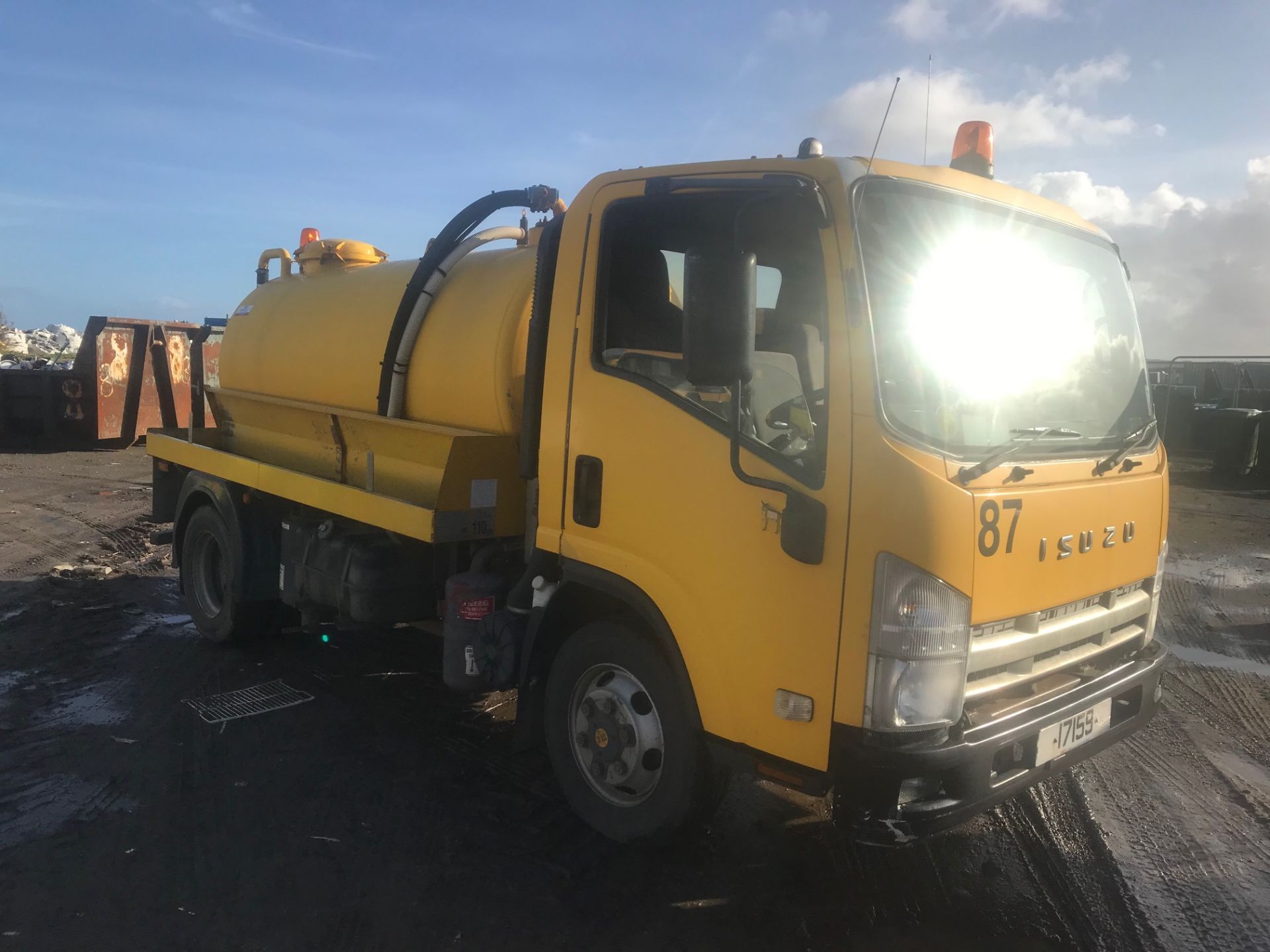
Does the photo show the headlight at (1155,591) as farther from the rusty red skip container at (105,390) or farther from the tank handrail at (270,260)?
the rusty red skip container at (105,390)

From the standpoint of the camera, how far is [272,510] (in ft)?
19.7

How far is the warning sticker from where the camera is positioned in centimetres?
405

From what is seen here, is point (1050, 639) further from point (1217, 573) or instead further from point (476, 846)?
point (1217, 573)

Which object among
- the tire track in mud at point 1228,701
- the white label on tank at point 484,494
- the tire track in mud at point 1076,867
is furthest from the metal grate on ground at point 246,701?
the tire track in mud at point 1228,701

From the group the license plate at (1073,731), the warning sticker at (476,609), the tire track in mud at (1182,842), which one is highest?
the warning sticker at (476,609)

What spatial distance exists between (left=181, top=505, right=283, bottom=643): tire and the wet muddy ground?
1.37 ft

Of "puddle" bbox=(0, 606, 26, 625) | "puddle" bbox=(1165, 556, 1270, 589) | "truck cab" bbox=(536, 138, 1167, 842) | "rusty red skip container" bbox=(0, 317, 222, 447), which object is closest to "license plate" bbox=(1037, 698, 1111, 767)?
"truck cab" bbox=(536, 138, 1167, 842)

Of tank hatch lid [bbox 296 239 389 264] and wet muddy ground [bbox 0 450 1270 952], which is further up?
tank hatch lid [bbox 296 239 389 264]

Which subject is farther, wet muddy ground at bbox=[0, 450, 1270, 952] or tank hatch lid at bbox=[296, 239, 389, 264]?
tank hatch lid at bbox=[296, 239, 389, 264]

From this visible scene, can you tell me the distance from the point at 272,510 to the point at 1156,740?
17.9 feet

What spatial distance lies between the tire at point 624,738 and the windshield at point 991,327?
1.36 meters

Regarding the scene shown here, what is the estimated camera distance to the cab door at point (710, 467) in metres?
2.81

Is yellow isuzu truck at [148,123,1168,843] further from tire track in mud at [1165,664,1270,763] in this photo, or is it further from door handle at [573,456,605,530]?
tire track in mud at [1165,664,1270,763]

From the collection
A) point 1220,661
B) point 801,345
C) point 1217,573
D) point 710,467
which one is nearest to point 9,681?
point 710,467
